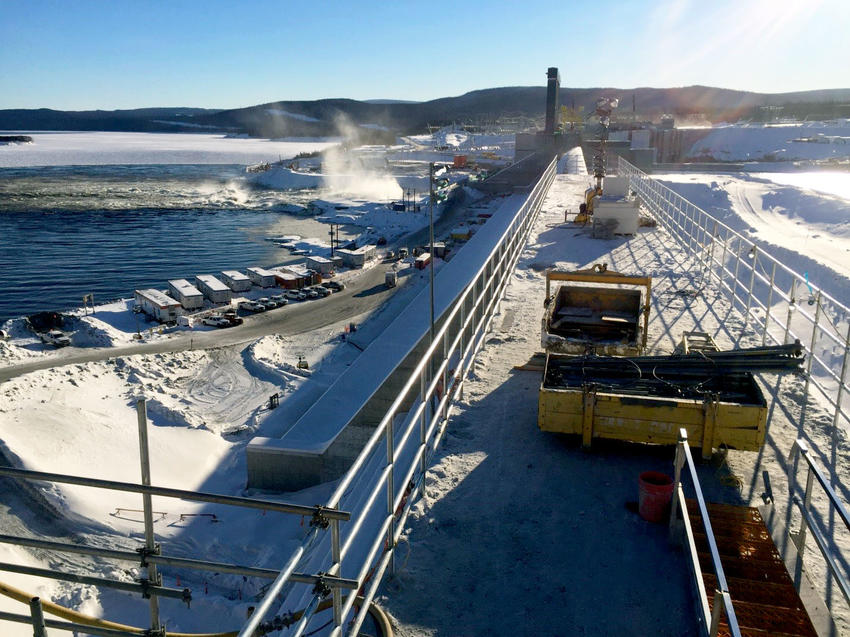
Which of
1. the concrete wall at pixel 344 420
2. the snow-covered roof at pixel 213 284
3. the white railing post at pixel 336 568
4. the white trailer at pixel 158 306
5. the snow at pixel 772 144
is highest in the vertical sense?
the snow at pixel 772 144

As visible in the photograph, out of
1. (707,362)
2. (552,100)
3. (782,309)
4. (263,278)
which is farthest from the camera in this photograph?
(552,100)

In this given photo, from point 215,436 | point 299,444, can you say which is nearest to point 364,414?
point 299,444

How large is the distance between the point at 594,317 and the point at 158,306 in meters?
33.1

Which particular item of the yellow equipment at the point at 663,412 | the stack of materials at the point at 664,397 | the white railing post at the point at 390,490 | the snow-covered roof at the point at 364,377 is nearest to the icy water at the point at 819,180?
the snow-covered roof at the point at 364,377

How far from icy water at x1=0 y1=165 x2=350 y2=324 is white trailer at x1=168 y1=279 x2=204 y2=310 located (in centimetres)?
532

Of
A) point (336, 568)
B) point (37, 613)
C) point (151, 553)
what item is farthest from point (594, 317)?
point (37, 613)

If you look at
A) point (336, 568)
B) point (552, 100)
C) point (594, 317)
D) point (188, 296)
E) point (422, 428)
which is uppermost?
point (552, 100)

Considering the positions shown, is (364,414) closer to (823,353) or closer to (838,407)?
(823,353)

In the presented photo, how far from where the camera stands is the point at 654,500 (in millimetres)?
5016

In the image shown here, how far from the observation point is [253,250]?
60.2 meters

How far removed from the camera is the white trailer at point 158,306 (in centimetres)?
3784

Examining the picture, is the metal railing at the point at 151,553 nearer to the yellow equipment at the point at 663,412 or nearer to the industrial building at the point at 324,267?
the yellow equipment at the point at 663,412

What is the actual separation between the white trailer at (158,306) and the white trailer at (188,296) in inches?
30.9

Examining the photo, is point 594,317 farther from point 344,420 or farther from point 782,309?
point 344,420
